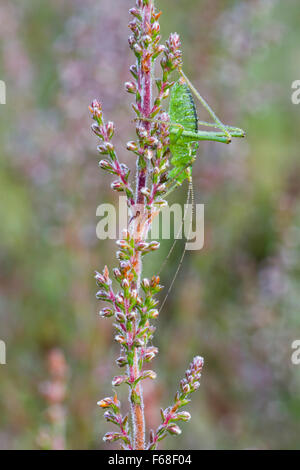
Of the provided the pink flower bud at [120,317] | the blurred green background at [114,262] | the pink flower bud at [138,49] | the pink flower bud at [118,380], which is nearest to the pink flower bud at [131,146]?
the pink flower bud at [138,49]

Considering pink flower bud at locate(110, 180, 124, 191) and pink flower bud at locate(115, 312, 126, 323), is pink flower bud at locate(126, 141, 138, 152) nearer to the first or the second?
pink flower bud at locate(110, 180, 124, 191)

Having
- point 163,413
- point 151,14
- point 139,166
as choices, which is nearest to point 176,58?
point 151,14

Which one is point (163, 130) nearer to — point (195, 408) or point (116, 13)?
point (116, 13)

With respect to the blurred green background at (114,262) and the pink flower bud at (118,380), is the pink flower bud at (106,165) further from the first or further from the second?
the blurred green background at (114,262)

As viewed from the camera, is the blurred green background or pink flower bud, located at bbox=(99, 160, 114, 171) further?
the blurred green background

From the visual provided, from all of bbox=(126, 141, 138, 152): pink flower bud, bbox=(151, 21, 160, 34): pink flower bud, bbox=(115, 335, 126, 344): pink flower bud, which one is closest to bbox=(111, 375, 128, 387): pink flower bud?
bbox=(115, 335, 126, 344): pink flower bud
